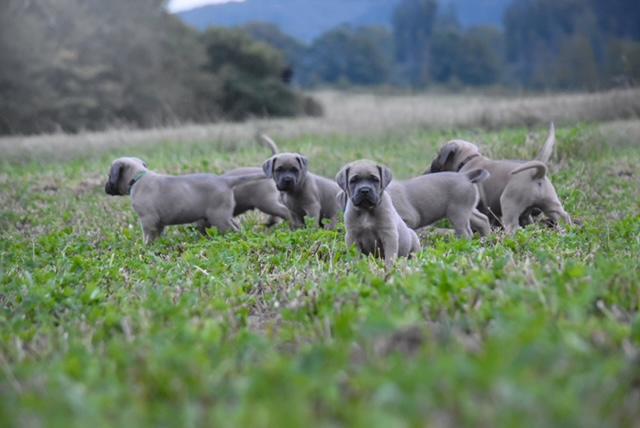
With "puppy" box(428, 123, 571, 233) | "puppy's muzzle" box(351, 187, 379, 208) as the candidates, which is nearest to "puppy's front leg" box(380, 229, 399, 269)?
"puppy's muzzle" box(351, 187, 379, 208)

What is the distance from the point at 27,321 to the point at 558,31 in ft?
264

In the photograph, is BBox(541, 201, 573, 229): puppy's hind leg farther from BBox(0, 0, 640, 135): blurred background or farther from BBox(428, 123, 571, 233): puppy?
BBox(0, 0, 640, 135): blurred background

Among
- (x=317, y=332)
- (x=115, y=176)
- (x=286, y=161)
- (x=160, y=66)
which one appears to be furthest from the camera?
(x=160, y=66)

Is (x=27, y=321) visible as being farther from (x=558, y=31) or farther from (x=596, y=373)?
(x=558, y=31)

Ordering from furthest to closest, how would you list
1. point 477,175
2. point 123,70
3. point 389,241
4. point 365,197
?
point 123,70, point 477,175, point 389,241, point 365,197

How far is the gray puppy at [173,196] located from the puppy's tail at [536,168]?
275cm

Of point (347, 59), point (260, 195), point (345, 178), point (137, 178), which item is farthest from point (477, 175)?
point (347, 59)

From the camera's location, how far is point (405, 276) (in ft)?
14.2

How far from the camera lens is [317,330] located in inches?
138

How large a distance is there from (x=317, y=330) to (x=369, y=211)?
2.50 m

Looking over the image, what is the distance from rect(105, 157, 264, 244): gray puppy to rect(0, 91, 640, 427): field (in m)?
0.30

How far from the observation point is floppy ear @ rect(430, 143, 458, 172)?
855 centimetres

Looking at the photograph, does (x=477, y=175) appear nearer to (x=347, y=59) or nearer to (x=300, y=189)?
(x=300, y=189)

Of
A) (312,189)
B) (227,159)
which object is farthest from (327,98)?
(312,189)
